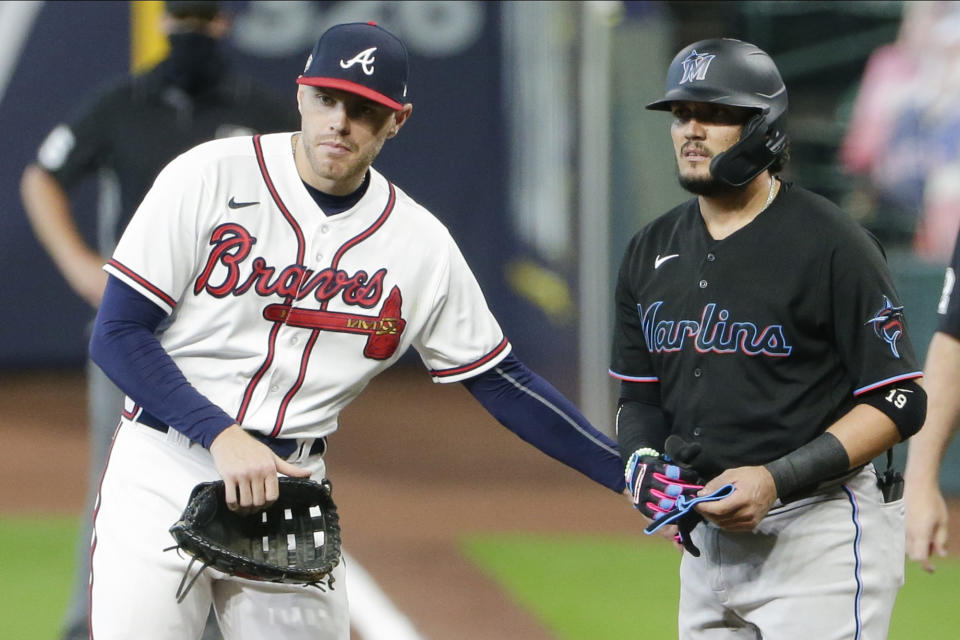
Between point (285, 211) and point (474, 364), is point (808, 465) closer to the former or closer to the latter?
point (474, 364)

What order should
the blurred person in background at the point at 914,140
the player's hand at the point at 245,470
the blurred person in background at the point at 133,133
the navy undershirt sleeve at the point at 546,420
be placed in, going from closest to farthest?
the player's hand at the point at 245,470 → the navy undershirt sleeve at the point at 546,420 → the blurred person in background at the point at 133,133 → the blurred person in background at the point at 914,140

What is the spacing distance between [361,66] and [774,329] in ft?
3.50

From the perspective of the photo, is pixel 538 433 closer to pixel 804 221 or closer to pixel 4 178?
pixel 804 221

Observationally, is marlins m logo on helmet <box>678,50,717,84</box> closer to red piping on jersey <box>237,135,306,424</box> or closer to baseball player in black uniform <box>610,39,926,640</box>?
baseball player in black uniform <box>610,39,926,640</box>

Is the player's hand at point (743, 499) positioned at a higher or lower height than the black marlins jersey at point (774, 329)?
lower

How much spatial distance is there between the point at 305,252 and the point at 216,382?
353 mm

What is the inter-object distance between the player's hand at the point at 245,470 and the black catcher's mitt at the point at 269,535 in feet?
0.32

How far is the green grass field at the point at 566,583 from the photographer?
5602 millimetres

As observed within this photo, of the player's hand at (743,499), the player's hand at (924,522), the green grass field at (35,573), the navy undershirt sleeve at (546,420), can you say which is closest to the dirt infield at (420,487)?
the green grass field at (35,573)

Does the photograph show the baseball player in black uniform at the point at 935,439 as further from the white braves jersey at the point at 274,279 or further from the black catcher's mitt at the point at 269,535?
the black catcher's mitt at the point at 269,535

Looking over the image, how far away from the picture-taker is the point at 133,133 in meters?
4.98

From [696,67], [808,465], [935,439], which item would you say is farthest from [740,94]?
[935,439]

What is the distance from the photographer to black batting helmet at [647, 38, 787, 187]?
10.3ft

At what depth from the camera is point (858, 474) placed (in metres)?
3.24
